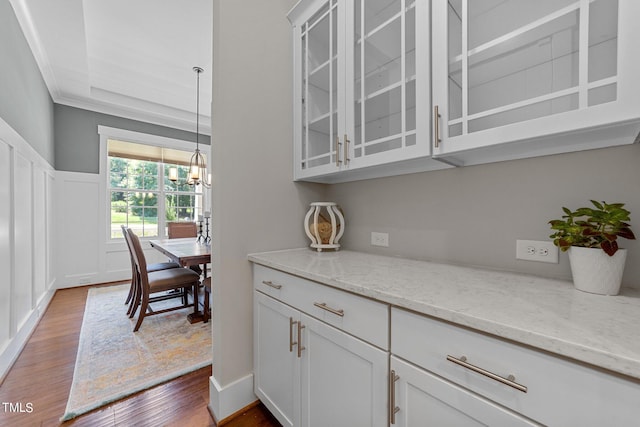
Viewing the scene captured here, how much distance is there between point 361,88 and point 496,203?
0.87m

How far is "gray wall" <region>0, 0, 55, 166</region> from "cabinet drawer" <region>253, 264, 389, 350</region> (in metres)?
2.38

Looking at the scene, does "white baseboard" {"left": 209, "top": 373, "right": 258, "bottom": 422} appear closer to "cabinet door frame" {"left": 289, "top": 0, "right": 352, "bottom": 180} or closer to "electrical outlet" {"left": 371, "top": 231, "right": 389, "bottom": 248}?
"electrical outlet" {"left": 371, "top": 231, "right": 389, "bottom": 248}

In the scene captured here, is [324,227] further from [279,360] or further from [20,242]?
[20,242]

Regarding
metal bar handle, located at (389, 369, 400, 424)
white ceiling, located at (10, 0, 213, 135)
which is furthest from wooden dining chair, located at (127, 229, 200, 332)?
metal bar handle, located at (389, 369, 400, 424)

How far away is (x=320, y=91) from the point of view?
1605mm

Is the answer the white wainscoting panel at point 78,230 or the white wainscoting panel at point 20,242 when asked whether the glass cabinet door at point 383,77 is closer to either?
the white wainscoting panel at point 20,242

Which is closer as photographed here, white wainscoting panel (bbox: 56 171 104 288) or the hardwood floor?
the hardwood floor

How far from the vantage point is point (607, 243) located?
0.81m

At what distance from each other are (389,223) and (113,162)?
4.81 meters

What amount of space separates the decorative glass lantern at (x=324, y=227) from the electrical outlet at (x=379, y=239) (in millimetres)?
208

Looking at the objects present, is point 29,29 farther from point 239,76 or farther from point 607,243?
point 607,243

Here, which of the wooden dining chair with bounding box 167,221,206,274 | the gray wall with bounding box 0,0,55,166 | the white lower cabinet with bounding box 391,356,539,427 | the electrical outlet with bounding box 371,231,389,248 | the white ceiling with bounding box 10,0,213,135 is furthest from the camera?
the wooden dining chair with bounding box 167,221,206,274

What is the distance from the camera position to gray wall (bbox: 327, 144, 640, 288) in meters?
0.94

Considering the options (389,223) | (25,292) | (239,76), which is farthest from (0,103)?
(389,223)
